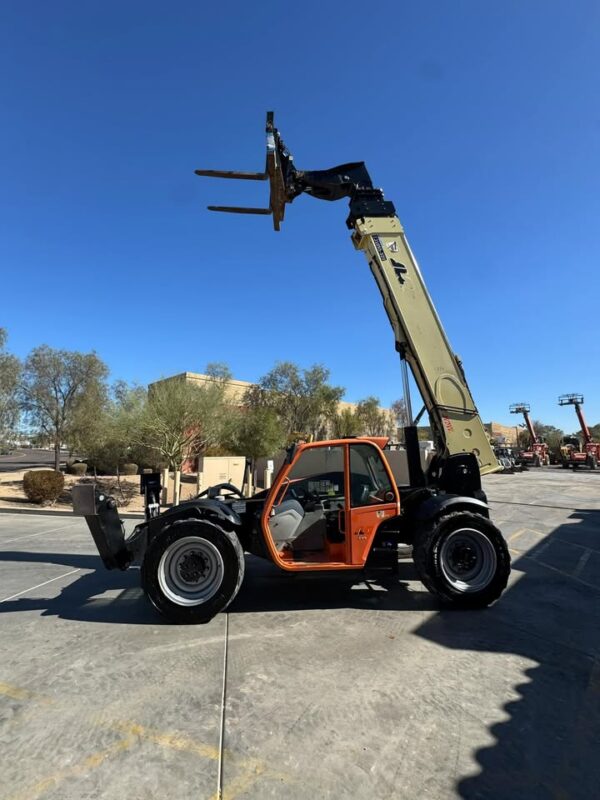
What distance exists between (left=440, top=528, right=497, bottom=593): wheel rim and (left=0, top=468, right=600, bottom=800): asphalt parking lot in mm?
332

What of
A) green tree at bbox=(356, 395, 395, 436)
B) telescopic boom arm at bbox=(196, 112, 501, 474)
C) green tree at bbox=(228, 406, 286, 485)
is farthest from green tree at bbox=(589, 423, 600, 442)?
telescopic boom arm at bbox=(196, 112, 501, 474)

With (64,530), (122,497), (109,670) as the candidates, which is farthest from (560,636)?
(122,497)

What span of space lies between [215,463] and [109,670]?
14766mm

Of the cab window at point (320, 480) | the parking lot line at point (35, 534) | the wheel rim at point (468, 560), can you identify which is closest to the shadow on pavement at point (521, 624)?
the wheel rim at point (468, 560)

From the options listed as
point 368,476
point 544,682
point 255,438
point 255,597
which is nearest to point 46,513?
point 255,597

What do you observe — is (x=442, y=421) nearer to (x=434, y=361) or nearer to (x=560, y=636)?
(x=434, y=361)

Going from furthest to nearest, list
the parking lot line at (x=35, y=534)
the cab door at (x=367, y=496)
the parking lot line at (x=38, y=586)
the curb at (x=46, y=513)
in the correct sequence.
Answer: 1. the curb at (x=46, y=513)
2. the parking lot line at (x=35, y=534)
3. the parking lot line at (x=38, y=586)
4. the cab door at (x=367, y=496)

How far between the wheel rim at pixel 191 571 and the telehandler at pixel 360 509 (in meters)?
0.01

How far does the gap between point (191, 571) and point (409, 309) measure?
4.28 meters

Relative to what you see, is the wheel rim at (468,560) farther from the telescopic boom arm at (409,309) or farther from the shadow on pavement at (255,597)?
the telescopic boom arm at (409,309)

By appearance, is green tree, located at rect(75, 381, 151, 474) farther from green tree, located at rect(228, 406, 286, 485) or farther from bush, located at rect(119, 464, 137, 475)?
green tree, located at rect(228, 406, 286, 485)

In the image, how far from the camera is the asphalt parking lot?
8.08 feet

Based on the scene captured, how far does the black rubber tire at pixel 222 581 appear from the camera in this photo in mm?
4715

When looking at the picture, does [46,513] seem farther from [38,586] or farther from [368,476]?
[368,476]
